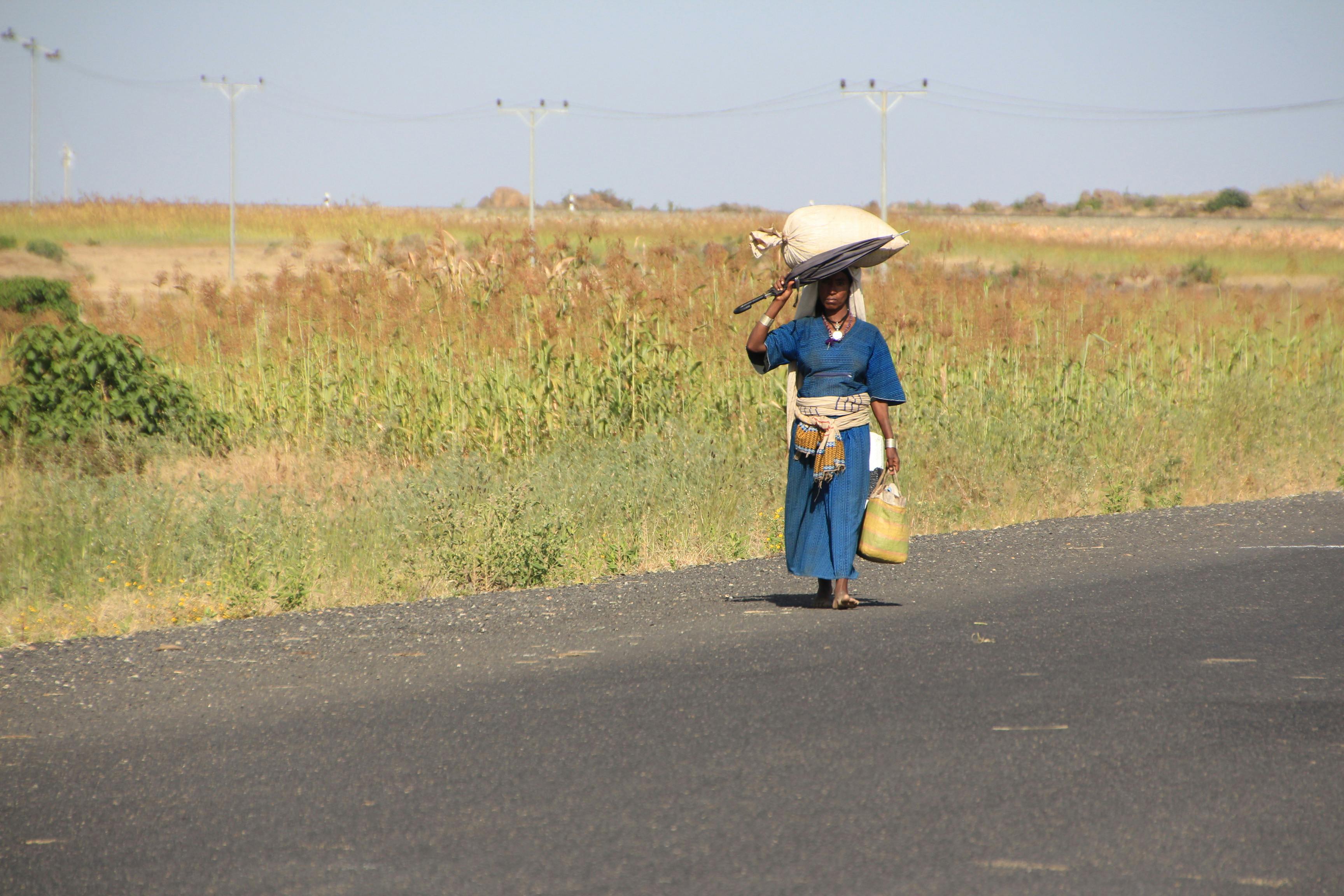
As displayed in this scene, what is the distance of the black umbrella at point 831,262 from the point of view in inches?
288

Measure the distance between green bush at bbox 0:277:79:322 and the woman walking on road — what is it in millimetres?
15035

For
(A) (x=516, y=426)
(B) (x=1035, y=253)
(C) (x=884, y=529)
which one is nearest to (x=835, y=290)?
(C) (x=884, y=529)

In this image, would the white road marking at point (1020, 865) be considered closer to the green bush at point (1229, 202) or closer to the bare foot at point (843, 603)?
the bare foot at point (843, 603)

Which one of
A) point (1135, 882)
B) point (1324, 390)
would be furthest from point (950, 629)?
point (1324, 390)

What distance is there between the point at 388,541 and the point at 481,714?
12.7 feet

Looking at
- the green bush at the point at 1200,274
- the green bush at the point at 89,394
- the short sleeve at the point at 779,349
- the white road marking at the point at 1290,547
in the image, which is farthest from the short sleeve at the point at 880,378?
the green bush at the point at 1200,274

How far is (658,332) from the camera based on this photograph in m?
13.8

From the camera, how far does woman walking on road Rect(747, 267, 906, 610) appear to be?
24.5 feet

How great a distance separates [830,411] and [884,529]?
0.73 metres

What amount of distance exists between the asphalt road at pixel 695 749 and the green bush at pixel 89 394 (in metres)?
6.15

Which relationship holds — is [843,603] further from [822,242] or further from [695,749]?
[695,749]

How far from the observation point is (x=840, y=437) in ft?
24.5

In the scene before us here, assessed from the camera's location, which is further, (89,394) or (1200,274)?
(1200,274)

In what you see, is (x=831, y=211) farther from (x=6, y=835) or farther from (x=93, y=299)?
(x=93, y=299)
